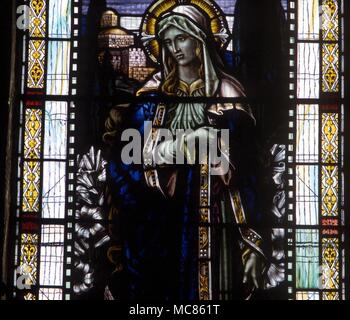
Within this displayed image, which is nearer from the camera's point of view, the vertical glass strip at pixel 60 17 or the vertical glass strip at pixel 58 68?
the vertical glass strip at pixel 58 68

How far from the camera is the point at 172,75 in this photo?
16.5 meters

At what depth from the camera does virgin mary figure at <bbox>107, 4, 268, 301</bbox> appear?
15930mm

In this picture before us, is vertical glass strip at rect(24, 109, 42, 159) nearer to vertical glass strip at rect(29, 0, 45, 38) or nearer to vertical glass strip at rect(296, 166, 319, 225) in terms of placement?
vertical glass strip at rect(29, 0, 45, 38)

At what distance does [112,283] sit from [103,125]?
1.35m

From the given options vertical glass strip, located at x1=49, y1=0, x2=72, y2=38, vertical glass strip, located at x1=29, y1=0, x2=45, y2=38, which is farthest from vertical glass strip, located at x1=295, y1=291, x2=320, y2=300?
vertical glass strip, located at x1=29, y1=0, x2=45, y2=38

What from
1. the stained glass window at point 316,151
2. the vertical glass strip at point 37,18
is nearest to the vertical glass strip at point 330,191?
the stained glass window at point 316,151

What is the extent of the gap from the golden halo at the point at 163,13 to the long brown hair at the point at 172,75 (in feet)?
0.38

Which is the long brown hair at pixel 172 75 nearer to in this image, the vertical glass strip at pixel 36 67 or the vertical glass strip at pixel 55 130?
the vertical glass strip at pixel 55 130

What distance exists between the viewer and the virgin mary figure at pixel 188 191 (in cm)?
1593

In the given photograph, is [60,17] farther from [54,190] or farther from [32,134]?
[54,190]

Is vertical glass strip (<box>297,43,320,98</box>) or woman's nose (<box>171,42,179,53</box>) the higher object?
woman's nose (<box>171,42,179,53</box>)
